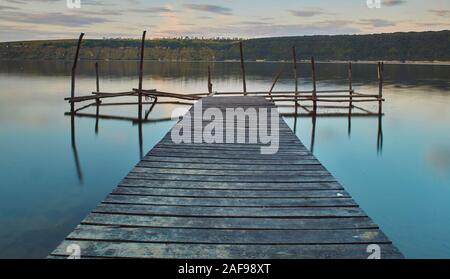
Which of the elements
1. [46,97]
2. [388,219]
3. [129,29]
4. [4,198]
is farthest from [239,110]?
[129,29]

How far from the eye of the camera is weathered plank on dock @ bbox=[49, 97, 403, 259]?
3.53 metres

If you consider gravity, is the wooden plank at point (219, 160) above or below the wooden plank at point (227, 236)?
above

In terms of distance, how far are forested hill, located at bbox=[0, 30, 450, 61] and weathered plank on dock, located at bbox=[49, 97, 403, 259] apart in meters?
134

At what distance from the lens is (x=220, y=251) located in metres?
3.51

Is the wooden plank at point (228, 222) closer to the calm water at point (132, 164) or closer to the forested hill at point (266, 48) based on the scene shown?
the calm water at point (132, 164)

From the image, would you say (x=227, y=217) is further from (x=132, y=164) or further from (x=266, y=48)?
(x=266, y=48)

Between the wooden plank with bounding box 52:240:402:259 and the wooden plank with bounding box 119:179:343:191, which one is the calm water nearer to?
the wooden plank with bounding box 119:179:343:191

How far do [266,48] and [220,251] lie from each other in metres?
161

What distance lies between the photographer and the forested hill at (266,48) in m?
133

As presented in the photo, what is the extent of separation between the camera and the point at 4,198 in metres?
9.22

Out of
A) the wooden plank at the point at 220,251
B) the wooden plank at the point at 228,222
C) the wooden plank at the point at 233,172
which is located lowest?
the wooden plank at the point at 220,251

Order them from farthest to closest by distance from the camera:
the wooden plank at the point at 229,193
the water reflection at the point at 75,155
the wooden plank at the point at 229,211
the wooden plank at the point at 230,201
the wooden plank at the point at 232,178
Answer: the water reflection at the point at 75,155 < the wooden plank at the point at 232,178 < the wooden plank at the point at 229,193 < the wooden plank at the point at 230,201 < the wooden plank at the point at 229,211

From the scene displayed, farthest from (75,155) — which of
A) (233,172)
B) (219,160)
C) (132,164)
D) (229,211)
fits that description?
(229,211)

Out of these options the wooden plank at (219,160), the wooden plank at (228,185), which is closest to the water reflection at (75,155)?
the wooden plank at (219,160)
